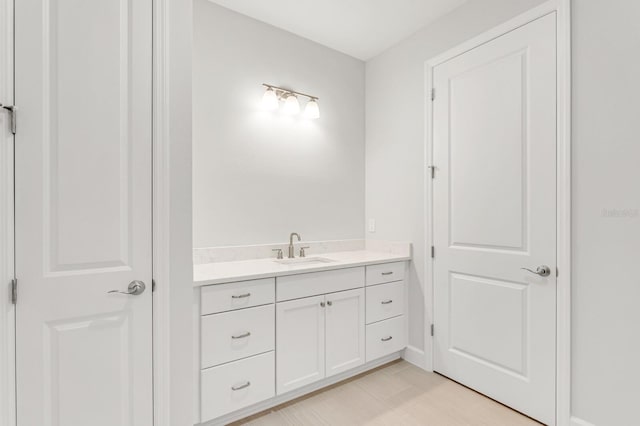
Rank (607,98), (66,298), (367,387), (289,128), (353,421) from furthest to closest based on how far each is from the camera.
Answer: (289,128) < (367,387) < (353,421) < (607,98) < (66,298)

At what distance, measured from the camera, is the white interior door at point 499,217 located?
1802 millimetres

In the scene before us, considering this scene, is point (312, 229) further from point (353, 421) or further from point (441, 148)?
point (353, 421)

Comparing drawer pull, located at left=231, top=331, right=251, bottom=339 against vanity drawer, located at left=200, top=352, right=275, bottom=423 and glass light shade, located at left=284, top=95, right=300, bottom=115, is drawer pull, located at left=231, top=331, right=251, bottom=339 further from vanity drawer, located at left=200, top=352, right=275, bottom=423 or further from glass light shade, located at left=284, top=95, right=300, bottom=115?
glass light shade, located at left=284, top=95, right=300, bottom=115

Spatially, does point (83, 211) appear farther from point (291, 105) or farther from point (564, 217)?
point (564, 217)

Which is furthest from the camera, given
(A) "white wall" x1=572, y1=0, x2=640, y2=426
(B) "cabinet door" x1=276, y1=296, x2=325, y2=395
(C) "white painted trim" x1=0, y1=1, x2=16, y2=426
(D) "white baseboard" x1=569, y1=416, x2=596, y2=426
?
(B) "cabinet door" x1=276, y1=296, x2=325, y2=395

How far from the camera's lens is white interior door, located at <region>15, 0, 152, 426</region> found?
114 cm

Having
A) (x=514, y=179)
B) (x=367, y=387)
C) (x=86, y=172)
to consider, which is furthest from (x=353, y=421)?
(x=86, y=172)

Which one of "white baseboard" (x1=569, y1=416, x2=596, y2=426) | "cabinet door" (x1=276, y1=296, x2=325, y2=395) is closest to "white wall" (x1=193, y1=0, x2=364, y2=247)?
"cabinet door" (x1=276, y1=296, x2=325, y2=395)

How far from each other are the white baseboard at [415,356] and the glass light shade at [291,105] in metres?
2.17

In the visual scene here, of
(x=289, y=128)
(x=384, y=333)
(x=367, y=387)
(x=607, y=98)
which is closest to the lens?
(x=607, y=98)

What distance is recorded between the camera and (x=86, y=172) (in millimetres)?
1229

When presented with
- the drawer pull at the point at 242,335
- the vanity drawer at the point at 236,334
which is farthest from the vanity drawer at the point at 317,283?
the drawer pull at the point at 242,335

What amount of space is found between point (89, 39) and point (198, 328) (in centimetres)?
138

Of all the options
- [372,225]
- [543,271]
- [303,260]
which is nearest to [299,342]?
[303,260]
